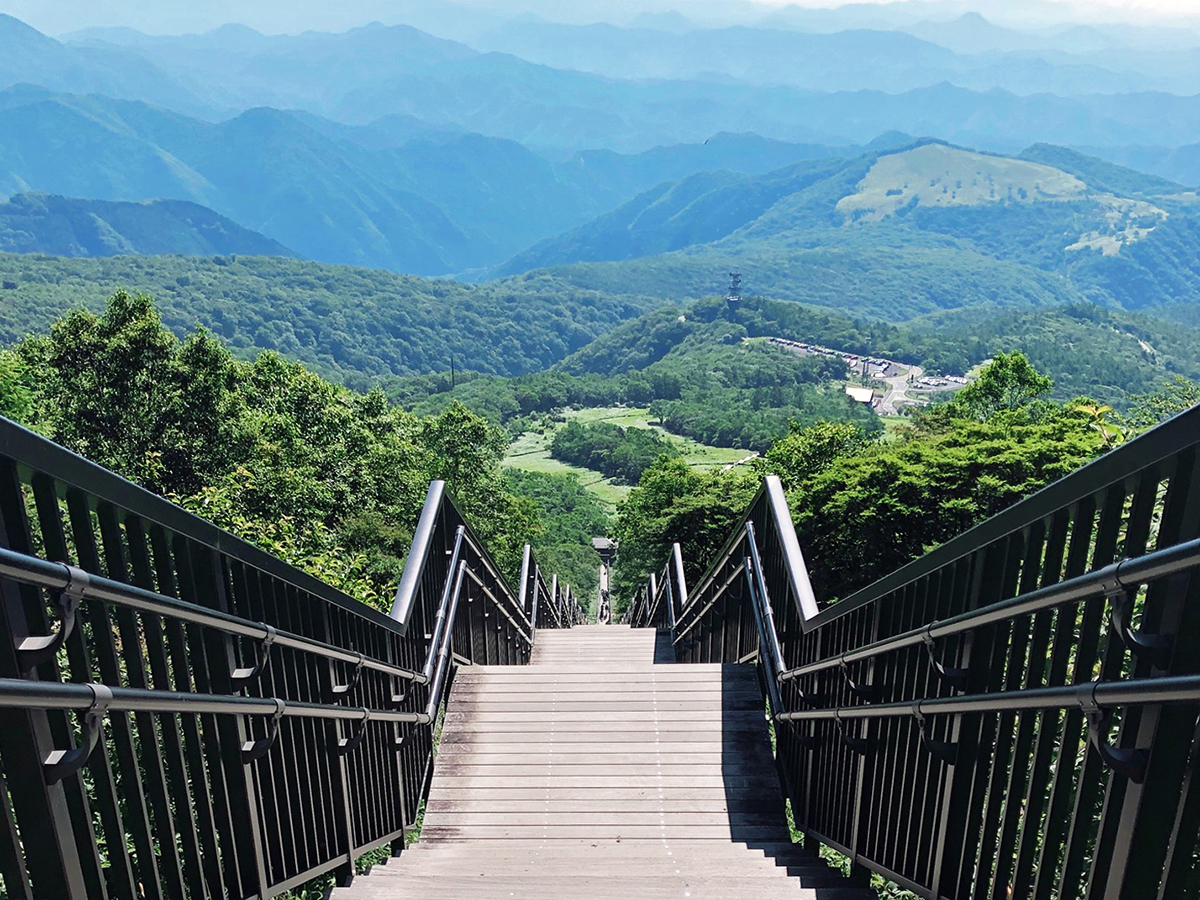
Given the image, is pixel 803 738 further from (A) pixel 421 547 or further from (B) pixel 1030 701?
(B) pixel 1030 701

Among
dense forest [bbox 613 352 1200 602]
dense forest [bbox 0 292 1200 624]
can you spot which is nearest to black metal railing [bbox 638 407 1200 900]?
dense forest [bbox 0 292 1200 624]

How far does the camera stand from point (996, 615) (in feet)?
7.36

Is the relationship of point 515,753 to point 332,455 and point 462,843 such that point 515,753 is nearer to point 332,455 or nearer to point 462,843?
point 462,843

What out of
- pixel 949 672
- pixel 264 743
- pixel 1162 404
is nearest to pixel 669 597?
pixel 949 672

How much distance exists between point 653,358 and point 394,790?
16662cm

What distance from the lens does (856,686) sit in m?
3.50

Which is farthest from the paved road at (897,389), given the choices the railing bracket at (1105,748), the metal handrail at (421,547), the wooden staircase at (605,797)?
→ the railing bracket at (1105,748)

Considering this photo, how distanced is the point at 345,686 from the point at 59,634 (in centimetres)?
191

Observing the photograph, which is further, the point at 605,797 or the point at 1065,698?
the point at 605,797

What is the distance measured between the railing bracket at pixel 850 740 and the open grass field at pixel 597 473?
83.3 m

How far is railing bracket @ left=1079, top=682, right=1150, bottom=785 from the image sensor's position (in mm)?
1664

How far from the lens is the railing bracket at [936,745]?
2.64 m

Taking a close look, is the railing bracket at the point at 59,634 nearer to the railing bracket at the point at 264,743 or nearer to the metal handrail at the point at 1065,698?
the railing bracket at the point at 264,743

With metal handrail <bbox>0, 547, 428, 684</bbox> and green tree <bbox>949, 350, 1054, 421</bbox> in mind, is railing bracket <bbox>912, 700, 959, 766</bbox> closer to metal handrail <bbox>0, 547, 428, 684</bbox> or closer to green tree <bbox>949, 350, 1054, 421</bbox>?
metal handrail <bbox>0, 547, 428, 684</bbox>
